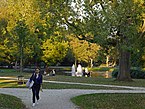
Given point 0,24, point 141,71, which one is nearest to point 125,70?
point 141,71

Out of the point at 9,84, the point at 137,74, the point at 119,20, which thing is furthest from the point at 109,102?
the point at 137,74

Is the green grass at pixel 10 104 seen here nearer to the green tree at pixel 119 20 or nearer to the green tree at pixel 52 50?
the green tree at pixel 119 20

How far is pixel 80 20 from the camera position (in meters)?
28.5

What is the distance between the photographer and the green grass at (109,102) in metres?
15.3

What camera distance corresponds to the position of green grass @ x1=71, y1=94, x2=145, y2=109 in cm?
1534

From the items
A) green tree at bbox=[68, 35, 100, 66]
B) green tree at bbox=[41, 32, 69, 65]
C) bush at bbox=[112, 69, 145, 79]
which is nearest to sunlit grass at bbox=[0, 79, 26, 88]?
bush at bbox=[112, 69, 145, 79]

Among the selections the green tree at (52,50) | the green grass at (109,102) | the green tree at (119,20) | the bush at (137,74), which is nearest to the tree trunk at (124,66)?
the green tree at (119,20)

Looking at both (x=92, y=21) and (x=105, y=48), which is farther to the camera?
(x=105, y=48)

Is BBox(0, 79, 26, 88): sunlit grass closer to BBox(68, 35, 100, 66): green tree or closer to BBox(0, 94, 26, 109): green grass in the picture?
BBox(0, 94, 26, 109): green grass

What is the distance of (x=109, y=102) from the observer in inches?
636

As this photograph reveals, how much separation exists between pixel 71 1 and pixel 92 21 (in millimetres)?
3328

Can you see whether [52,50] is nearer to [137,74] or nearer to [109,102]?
[137,74]

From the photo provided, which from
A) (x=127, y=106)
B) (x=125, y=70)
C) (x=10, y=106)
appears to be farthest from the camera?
(x=125, y=70)

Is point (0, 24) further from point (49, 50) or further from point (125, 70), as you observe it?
point (125, 70)
